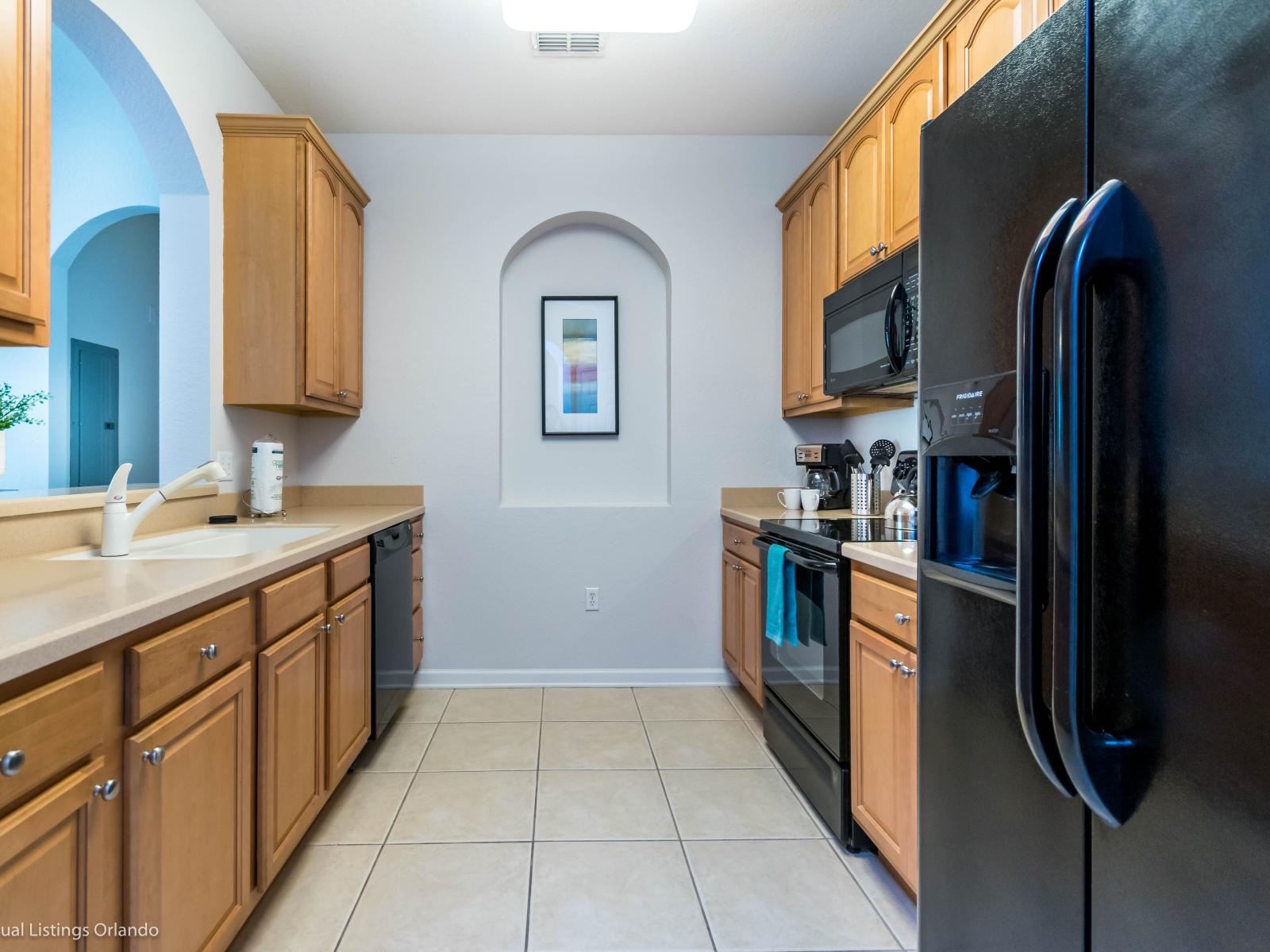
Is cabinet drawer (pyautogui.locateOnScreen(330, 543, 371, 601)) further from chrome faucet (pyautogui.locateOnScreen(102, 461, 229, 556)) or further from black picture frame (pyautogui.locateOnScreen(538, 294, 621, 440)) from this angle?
black picture frame (pyautogui.locateOnScreen(538, 294, 621, 440))

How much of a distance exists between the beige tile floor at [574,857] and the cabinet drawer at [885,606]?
680 mm

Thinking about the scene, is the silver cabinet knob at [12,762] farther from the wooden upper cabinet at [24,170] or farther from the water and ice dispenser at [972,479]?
the water and ice dispenser at [972,479]

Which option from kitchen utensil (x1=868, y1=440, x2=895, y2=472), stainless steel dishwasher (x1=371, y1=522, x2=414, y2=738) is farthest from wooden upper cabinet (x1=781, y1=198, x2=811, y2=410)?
stainless steel dishwasher (x1=371, y1=522, x2=414, y2=738)

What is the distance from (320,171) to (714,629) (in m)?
2.70

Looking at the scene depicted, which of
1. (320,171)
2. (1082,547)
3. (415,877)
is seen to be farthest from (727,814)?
(320,171)

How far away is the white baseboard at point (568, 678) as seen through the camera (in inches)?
130

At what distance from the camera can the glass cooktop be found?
6.28 ft

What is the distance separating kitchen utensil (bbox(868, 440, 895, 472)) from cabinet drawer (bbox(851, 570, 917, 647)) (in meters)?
1.17

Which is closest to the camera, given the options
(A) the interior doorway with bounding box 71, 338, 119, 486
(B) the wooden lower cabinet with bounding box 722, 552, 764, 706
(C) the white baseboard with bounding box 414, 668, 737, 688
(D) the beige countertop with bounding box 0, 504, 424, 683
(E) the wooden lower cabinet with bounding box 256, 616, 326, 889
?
(D) the beige countertop with bounding box 0, 504, 424, 683

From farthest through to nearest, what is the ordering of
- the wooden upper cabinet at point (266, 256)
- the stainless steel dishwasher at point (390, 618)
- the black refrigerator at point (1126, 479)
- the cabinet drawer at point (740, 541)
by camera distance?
the cabinet drawer at point (740, 541), the wooden upper cabinet at point (266, 256), the stainless steel dishwasher at point (390, 618), the black refrigerator at point (1126, 479)

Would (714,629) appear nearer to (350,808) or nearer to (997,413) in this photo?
(350,808)

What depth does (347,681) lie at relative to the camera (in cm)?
212

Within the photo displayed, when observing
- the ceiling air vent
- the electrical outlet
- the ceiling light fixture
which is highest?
the ceiling air vent

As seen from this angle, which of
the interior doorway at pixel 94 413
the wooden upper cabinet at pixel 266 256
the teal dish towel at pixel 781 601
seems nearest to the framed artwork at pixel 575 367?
the wooden upper cabinet at pixel 266 256
